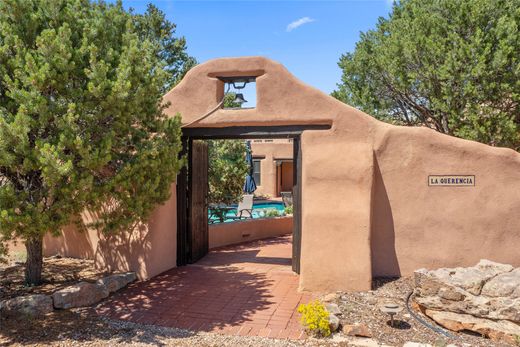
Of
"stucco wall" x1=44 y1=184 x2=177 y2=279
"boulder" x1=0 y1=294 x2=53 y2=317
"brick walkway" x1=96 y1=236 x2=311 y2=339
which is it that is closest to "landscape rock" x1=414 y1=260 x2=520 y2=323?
"brick walkway" x1=96 y1=236 x2=311 y2=339

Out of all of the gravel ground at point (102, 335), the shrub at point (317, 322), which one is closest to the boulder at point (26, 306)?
the gravel ground at point (102, 335)

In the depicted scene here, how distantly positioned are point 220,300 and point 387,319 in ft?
9.82

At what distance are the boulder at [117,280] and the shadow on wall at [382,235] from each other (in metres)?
5.21

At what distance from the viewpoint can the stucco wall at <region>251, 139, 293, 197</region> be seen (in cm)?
2892

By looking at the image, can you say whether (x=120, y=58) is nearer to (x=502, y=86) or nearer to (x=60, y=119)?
(x=60, y=119)

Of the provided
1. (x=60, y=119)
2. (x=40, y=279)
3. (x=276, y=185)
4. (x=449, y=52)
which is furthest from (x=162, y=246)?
(x=276, y=185)

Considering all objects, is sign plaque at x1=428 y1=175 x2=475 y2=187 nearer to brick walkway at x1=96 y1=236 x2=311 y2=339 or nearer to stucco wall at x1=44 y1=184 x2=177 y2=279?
brick walkway at x1=96 y1=236 x2=311 y2=339

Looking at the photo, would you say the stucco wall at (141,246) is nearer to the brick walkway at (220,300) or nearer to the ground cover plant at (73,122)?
the brick walkway at (220,300)

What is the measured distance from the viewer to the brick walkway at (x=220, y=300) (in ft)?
20.0

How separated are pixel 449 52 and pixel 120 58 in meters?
10.5

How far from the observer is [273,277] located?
8.49 meters

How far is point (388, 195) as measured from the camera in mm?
8172

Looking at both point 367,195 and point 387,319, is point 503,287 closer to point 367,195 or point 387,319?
point 387,319

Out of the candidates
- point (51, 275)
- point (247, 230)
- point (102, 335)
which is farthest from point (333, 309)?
point (247, 230)
